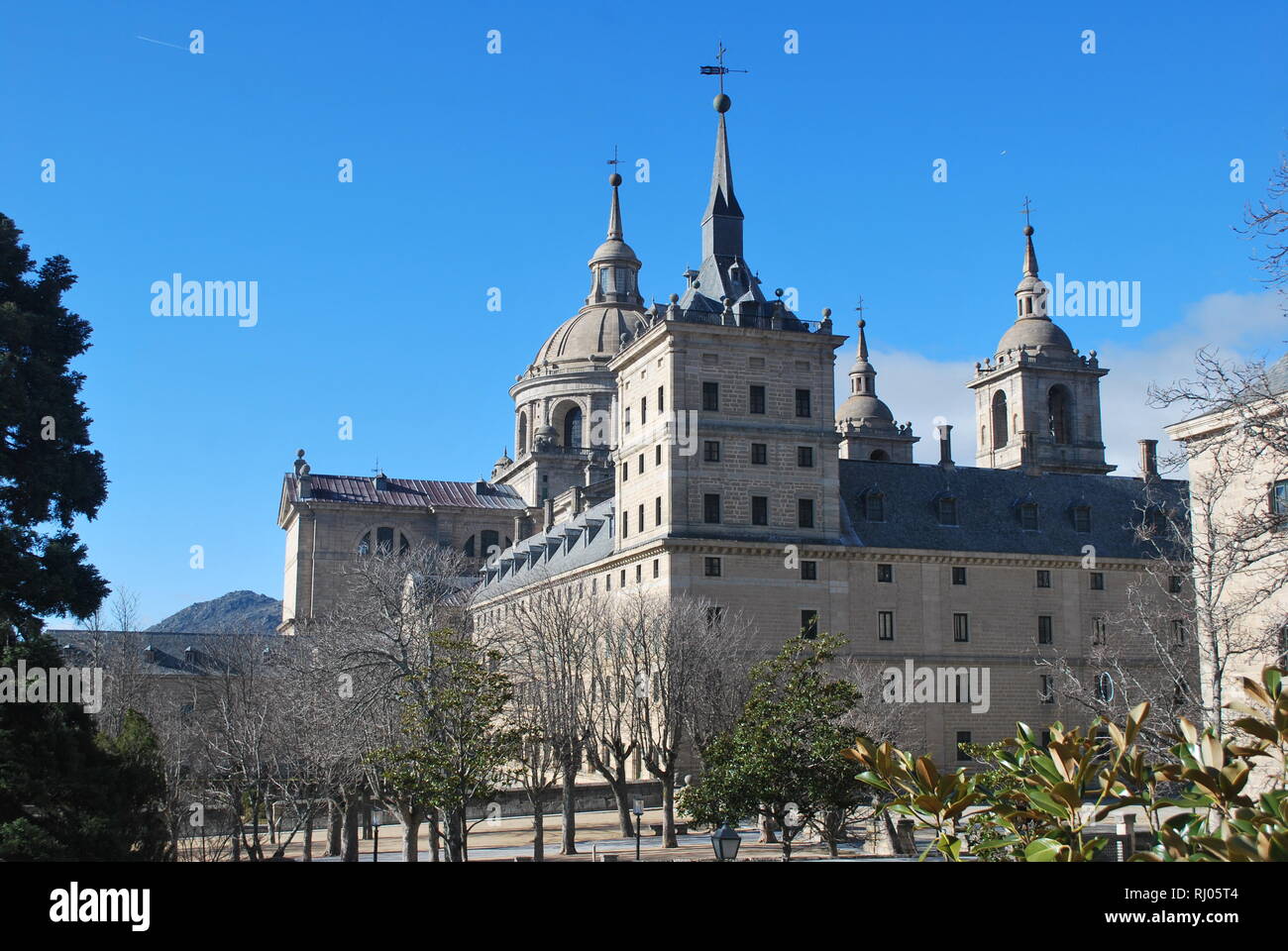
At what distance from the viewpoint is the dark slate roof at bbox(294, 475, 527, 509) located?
109 meters

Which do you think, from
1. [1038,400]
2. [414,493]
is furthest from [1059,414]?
[414,493]

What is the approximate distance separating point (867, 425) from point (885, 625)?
4339cm

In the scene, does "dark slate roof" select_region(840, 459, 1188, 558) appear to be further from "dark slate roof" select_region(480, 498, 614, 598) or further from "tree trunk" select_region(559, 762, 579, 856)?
"tree trunk" select_region(559, 762, 579, 856)

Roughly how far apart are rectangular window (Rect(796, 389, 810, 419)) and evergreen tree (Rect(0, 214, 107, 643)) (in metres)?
37.2

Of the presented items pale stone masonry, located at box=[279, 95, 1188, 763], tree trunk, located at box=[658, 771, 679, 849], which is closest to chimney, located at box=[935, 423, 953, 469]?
pale stone masonry, located at box=[279, 95, 1188, 763]

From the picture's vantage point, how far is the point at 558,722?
48.0 metres

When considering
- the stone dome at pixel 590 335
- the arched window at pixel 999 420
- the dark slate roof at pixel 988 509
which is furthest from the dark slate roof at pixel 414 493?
the dark slate roof at pixel 988 509

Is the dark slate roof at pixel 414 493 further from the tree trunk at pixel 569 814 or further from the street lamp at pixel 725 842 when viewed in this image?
the street lamp at pixel 725 842

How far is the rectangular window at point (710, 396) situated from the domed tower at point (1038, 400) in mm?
36745

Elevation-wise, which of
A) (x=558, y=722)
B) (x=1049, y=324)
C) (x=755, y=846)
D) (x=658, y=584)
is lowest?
(x=755, y=846)
